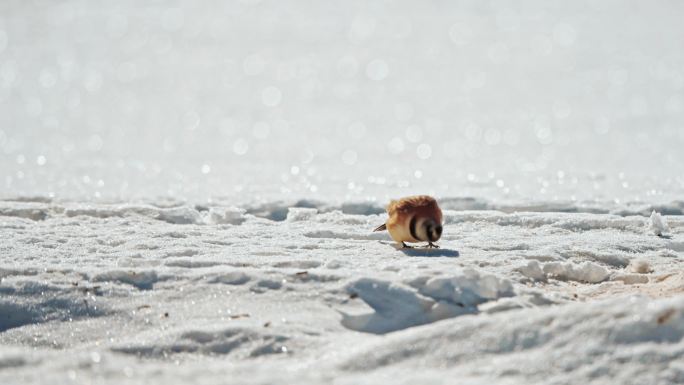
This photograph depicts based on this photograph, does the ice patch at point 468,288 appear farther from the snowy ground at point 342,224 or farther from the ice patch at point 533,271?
the ice patch at point 533,271

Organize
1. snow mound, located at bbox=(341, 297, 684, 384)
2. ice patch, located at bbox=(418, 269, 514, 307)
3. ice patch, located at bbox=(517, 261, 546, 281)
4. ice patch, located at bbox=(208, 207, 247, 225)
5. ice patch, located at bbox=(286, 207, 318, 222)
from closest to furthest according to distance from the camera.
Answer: snow mound, located at bbox=(341, 297, 684, 384) < ice patch, located at bbox=(418, 269, 514, 307) < ice patch, located at bbox=(517, 261, 546, 281) < ice patch, located at bbox=(208, 207, 247, 225) < ice patch, located at bbox=(286, 207, 318, 222)

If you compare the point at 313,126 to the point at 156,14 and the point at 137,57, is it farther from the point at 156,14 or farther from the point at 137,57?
the point at 156,14

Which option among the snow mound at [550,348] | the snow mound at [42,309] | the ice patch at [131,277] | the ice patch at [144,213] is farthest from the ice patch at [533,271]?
the ice patch at [144,213]

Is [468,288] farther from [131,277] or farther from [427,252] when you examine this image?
[131,277]

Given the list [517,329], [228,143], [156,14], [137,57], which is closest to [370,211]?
[517,329]

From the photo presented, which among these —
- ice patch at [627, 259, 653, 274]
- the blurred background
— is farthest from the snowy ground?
the blurred background

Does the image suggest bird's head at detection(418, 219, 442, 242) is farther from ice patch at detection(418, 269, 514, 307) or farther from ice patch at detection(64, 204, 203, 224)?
ice patch at detection(64, 204, 203, 224)
